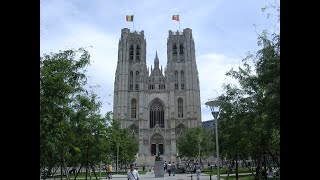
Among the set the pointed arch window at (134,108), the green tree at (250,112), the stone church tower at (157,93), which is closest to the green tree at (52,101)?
the green tree at (250,112)

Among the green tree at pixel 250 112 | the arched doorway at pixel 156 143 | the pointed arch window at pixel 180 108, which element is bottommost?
the arched doorway at pixel 156 143

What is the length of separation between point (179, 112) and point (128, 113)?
13012 millimetres

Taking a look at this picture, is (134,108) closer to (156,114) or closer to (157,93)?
(156,114)

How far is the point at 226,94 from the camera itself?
23.2 meters

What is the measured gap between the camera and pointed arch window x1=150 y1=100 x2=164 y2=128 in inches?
3962

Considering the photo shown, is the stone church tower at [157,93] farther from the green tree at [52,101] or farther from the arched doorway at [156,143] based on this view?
the green tree at [52,101]

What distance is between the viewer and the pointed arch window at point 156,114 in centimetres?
10062

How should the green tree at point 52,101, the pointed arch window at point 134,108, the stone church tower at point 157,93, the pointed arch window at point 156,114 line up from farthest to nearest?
1. the pointed arch window at point 156,114
2. the pointed arch window at point 134,108
3. the stone church tower at point 157,93
4. the green tree at point 52,101
